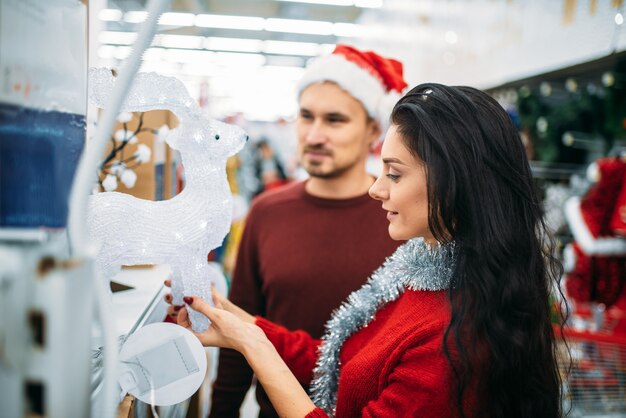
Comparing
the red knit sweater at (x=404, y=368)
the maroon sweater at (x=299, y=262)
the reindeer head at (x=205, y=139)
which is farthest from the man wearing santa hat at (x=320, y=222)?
the reindeer head at (x=205, y=139)

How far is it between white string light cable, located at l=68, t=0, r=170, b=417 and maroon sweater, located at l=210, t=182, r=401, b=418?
0.92m

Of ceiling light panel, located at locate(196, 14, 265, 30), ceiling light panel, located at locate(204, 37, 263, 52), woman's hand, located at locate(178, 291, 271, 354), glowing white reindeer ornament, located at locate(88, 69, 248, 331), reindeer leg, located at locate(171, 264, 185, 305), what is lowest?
woman's hand, located at locate(178, 291, 271, 354)

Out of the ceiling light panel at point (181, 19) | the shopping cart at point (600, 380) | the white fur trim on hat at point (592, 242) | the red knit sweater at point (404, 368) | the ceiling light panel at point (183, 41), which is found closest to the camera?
the red knit sweater at point (404, 368)

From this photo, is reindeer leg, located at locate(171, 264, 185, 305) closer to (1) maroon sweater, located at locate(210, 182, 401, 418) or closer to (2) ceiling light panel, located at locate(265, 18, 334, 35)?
(1) maroon sweater, located at locate(210, 182, 401, 418)

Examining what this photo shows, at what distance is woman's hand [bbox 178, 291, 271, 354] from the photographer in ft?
3.15

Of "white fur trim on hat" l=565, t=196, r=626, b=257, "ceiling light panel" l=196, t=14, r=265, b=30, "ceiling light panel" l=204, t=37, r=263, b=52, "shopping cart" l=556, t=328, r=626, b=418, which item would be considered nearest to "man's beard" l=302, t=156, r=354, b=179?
"shopping cart" l=556, t=328, r=626, b=418

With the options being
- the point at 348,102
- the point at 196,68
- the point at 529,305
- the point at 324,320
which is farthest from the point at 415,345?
the point at 196,68

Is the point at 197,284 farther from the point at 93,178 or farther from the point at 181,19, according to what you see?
the point at 181,19

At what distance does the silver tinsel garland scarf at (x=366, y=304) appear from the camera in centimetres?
107

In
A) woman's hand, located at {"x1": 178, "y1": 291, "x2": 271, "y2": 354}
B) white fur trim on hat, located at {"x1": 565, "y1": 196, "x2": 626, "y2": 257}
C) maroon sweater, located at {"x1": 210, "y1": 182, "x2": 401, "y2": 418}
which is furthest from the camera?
white fur trim on hat, located at {"x1": 565, "y1": 196, "x2": 626, "y2": 257}

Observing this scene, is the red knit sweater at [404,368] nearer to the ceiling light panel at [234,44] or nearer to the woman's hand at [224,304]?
the woman's hand at [224,304]

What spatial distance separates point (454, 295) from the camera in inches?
36.8

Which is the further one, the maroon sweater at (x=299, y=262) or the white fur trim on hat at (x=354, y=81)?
the white fur trim on hat at (x=354, y=81)

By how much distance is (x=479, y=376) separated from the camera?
870 millimetres
